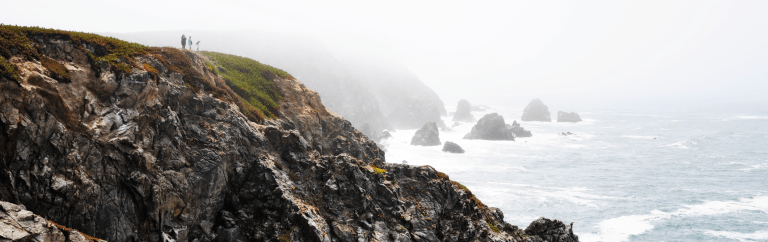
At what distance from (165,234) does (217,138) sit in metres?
4.87

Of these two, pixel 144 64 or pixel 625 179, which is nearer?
pixel 144 64

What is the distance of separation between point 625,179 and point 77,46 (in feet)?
256

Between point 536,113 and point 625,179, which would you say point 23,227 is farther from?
point 536,113

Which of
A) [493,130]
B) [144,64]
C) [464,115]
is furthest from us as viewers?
[464,115]

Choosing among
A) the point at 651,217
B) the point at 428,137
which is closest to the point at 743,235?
the point at 651,217

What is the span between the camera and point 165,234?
15.2 meters

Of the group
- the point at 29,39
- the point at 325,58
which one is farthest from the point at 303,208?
the point at 325,58

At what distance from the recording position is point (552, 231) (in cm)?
2377

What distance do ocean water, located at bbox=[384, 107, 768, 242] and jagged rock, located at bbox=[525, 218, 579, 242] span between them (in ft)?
75.2

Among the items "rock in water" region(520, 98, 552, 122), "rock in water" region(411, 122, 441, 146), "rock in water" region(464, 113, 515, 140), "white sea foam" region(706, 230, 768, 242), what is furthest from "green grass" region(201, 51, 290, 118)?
"rock in water" region(520, 98, 552, 122)

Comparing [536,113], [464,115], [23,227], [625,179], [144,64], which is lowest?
[625,179]

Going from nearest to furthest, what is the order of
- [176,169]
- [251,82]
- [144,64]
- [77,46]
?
[77,46]
[176,169]
[144,64]
[251,82]

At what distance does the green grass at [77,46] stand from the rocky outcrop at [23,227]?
6.63 m

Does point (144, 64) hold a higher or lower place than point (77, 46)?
lower
